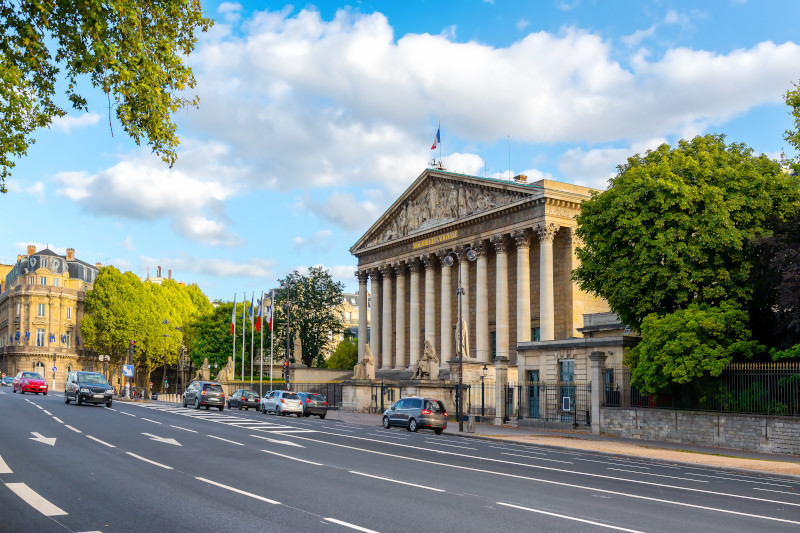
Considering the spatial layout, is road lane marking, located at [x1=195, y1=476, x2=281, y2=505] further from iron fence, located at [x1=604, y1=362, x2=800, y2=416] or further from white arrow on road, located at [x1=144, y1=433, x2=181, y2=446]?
iron fence, located at [x1=604, y1=362, x2=800, y2=416]

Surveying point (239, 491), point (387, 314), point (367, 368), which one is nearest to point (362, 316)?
point (387, 314)

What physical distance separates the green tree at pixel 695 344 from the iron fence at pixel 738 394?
1.92 ft

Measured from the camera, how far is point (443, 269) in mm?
65375

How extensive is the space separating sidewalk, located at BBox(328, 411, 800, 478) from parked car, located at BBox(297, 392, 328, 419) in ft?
37.2

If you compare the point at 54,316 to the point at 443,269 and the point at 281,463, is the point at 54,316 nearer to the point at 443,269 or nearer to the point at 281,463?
the point at 443,269

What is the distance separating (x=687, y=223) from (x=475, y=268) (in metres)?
34.6

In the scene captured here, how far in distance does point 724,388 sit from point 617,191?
32.7 feet

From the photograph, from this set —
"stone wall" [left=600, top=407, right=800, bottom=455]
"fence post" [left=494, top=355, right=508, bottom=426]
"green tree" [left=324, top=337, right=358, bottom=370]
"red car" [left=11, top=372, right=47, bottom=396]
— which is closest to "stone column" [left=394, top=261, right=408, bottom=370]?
"green tree" [left=324, top=337, right=358, bottom=370]

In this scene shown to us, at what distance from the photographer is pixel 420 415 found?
118ft

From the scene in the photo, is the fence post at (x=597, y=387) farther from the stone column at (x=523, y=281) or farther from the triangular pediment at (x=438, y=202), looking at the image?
the triangular pediment at (x=438, y=202)

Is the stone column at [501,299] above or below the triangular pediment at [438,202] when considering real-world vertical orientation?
below

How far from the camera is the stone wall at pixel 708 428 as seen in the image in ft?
87.2

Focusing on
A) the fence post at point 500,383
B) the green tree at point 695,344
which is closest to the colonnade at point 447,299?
the fence post at point 500,383

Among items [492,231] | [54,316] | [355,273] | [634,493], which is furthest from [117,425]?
[54,316]
